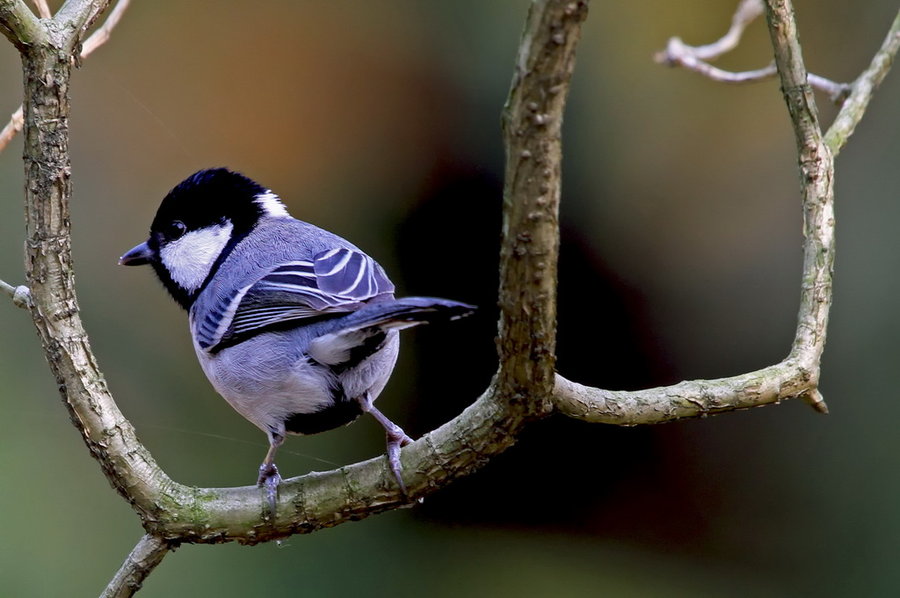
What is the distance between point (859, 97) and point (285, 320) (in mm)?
1701

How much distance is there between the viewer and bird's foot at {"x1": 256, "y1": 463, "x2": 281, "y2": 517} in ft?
6.57

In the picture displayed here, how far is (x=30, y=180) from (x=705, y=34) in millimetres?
3243

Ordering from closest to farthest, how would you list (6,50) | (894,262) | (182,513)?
(182,513) → (894,262) → (6,50)

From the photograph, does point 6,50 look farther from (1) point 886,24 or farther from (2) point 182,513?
(1) point 886,24

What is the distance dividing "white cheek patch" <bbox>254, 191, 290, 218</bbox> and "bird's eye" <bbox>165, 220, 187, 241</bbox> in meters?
0.23

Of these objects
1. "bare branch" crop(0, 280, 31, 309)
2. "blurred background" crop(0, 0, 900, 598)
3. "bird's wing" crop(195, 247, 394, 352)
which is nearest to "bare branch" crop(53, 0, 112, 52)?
"bare branch" crop(0, 280, 31, 309)

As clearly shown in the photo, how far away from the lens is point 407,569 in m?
4.01

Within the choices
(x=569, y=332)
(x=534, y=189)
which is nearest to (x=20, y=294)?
(x=534, y=189)

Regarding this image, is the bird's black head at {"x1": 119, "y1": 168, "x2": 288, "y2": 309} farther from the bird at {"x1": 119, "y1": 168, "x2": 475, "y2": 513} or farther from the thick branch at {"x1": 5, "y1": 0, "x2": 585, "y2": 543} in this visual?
the thick branch at {"x1": 5, "y1": 0, "x2": 585, "y2": 543}

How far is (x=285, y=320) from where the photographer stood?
2195 mm

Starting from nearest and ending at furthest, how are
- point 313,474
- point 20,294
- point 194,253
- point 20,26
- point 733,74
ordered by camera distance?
point 20,26 → point 20,294 → point 313,474 → point 194,253 → point 733,74

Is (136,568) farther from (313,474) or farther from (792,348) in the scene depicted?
(792,348)

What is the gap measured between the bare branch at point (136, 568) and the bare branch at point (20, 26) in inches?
42.0

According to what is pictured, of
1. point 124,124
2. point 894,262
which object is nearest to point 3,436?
point 124,124
